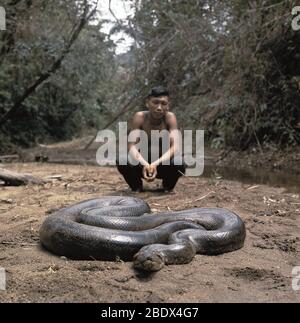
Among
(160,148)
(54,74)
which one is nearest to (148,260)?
(160,148)

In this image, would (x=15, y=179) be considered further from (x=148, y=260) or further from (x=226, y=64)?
(x=226, y=64)

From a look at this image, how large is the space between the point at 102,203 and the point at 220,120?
617 centimetres

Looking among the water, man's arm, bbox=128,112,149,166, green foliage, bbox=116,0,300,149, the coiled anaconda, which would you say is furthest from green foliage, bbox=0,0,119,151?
the coiled anaconda

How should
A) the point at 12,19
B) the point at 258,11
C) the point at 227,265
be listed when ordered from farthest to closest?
the point at 12,19
the point at 258,11
the point at 227,265

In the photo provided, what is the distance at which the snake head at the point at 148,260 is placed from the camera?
11.2 ft

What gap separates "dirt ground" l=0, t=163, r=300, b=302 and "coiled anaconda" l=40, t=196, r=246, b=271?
8cm

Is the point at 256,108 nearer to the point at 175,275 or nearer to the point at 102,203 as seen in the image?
the point at 102,203

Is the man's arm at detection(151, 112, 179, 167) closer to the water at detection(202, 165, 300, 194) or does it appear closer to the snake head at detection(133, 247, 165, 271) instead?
the water at detection(202, 165, 300, 194)

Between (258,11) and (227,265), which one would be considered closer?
(227,265)

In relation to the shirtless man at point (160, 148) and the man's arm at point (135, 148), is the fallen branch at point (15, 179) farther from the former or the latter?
the man's arm at point (135, 148)

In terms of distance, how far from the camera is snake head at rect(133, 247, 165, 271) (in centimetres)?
341

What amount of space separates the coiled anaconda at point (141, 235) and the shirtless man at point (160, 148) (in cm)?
179

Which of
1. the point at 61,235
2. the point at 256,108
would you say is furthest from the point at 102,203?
the point at 256,108

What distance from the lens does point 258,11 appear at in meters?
10.0
